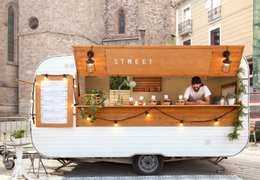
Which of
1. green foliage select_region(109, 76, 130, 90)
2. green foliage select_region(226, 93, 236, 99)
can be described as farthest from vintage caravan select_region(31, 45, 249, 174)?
green foliage select_region(109, 76, 130, 90)

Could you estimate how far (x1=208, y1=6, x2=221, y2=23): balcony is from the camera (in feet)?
91.4

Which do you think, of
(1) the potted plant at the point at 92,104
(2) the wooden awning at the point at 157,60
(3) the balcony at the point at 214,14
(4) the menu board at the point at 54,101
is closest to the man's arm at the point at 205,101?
(2) the wooden awning at the point at 157,60

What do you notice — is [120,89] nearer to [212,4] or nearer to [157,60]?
[157,60]

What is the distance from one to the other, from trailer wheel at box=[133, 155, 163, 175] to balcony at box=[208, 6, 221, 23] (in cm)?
1970

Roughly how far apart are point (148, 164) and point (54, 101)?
2372 mm

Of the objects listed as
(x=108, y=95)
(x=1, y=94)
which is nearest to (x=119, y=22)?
(x=1, y=94)

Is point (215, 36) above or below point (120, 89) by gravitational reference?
above

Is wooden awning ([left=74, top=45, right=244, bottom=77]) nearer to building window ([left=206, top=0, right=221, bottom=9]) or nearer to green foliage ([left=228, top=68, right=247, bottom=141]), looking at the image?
green foliage ([left=228, top=68, right=247, bottom=141])

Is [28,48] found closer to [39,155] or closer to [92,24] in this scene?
[92,24]

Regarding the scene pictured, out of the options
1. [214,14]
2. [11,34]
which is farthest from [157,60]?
[11,34]

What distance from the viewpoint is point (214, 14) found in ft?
93.2

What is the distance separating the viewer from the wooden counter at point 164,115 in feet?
31.2

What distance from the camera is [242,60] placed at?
965 cm

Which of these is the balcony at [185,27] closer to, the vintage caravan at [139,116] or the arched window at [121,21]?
the arched window at [121,21]
